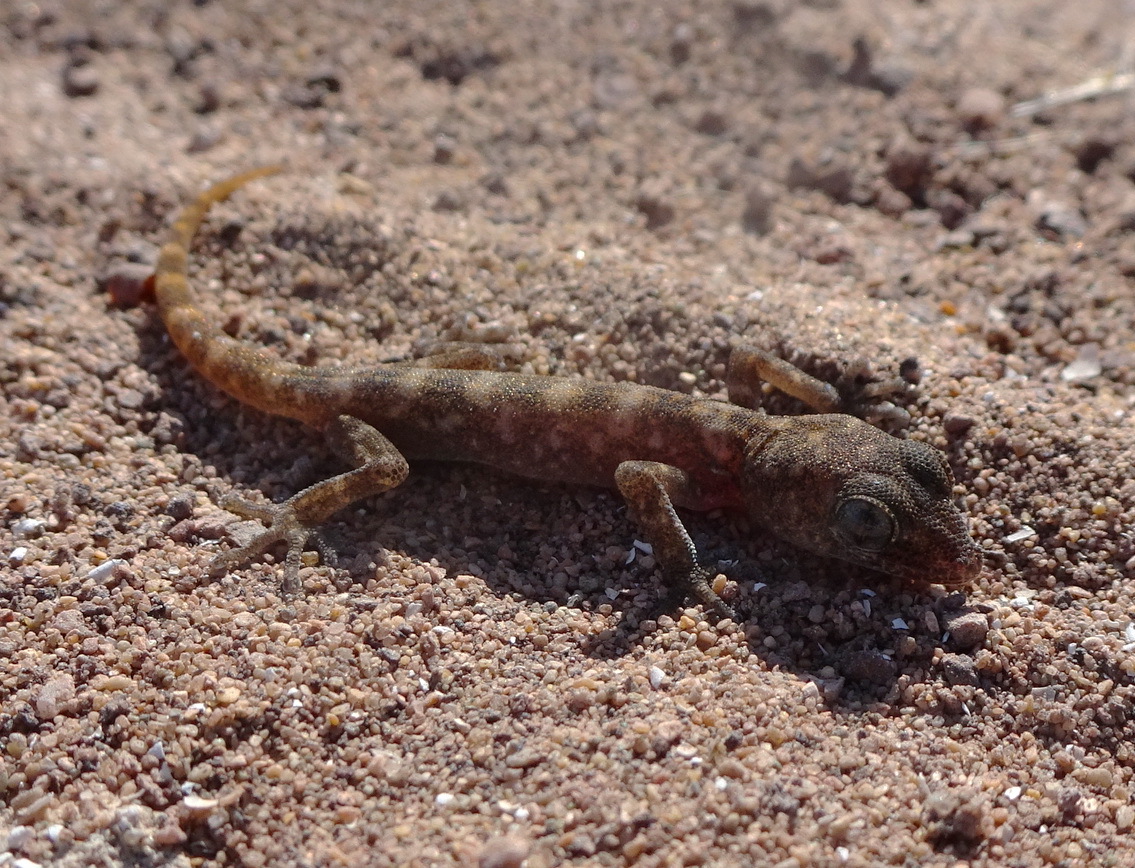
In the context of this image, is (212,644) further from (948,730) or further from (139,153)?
(139,153)

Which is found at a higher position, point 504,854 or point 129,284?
point 129,284

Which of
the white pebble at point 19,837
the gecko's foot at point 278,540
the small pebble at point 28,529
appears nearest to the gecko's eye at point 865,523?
the gecko's foot at point 278,540

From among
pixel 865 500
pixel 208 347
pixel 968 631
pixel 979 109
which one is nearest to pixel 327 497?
pixel 208 347

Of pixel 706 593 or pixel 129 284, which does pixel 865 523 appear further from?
pixel 129 284

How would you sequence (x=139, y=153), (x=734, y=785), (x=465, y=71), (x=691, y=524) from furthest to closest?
1. (x=465, y=71)
2. (x=139, y=153)
3. (x=691, y=524)
4. (x=734, y=785)

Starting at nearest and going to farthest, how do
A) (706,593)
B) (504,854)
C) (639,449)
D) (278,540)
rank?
(504,854) < (706,593) < (278,540) < (639,449)

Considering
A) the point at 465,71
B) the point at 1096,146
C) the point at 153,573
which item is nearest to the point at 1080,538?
the point at 1096,146

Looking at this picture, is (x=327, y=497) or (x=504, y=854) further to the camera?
(x=327, y=497)
